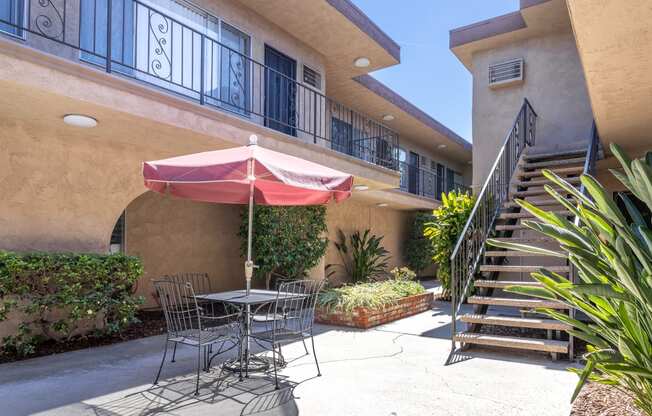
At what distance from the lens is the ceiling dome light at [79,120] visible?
17.4ft

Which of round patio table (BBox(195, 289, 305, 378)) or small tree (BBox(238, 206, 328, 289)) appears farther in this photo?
small tree (BBox(238, 206, 328, 289))

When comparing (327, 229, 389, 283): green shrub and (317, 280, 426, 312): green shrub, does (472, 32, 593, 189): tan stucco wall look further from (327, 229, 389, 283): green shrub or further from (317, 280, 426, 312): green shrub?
(327, 229, 389, 283): green shrub

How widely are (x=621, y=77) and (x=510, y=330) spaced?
3.66m

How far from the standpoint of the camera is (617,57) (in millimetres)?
4480

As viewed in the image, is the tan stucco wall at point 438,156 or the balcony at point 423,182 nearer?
the balcony at point 423,182

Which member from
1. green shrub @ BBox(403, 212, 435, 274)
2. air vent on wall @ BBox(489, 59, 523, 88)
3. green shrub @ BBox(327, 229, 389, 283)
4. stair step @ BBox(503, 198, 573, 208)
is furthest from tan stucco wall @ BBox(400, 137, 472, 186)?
stair step @ BBox(503, 198, 573, 208)

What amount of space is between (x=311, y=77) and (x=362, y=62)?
1363 millimetres

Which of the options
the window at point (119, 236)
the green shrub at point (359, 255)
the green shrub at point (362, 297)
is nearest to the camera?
the green shrub at point (362, 297)

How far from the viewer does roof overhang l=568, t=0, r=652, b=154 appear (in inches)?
143

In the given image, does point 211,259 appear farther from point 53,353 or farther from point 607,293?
point 607,293

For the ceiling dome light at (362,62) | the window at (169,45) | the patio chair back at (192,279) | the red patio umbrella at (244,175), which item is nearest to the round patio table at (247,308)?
the red patio umbrella at (244,175)

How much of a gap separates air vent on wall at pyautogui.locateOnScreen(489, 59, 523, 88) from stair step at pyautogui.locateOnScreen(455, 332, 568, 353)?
673 cm

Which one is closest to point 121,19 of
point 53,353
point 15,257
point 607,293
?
point 15,257

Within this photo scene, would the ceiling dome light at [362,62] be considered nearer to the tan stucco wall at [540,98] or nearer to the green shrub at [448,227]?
the tan stucco wall at [540,98]
